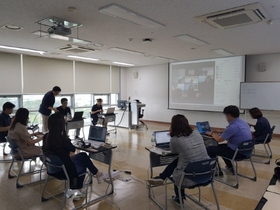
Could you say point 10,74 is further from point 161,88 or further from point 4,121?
point 161,88

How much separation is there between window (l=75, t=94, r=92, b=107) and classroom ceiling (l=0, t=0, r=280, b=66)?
9.52ft

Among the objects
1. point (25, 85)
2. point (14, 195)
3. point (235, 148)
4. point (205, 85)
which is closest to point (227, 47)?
point (205, 85)

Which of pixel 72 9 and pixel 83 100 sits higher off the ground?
pixel 72 9

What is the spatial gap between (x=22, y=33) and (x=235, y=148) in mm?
4606

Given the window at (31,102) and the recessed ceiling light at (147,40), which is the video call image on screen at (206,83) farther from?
the window at (31,102)

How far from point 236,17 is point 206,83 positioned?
4651mm

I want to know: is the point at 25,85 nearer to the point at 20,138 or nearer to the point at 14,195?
the point at 20,138

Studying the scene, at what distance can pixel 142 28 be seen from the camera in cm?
391

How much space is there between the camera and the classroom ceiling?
2.84 meters

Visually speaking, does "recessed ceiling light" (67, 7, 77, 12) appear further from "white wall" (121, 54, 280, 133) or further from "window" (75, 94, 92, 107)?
"white wall" (121, 54, 280, 133)

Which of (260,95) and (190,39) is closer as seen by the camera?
(190,39)

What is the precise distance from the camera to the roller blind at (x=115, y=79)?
32.1 ft

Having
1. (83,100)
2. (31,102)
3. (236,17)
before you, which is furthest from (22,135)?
(83,100)

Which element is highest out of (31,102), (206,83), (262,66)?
(262,66)
